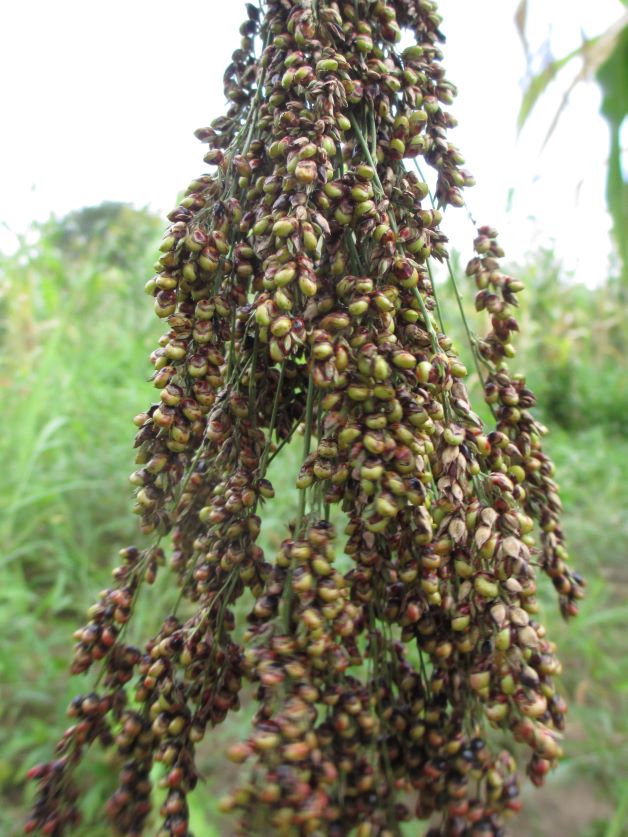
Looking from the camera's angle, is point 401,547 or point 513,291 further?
point 513,291

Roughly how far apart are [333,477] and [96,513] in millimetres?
2486

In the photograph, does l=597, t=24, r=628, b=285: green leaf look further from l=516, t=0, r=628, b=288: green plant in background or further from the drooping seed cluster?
the drooping seed cluster

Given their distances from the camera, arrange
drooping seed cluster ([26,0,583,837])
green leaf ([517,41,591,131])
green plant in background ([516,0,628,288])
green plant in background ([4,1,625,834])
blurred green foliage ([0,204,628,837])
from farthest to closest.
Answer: green plant in background ([4,1,625,834]) → blurred green foliage ([0,204,628,837]) → green leaf ([517,41,591,131]) → green plant in background ([516,0,628,288]) → drooping seed cluster ([26,0,583,837])

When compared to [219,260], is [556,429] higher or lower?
lower

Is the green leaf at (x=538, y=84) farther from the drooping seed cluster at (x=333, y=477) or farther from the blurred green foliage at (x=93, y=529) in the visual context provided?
the drooping seed cluster at (x=333, y=477)

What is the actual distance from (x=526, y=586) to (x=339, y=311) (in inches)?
17.0

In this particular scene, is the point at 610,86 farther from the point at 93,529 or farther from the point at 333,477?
the point at 93,529

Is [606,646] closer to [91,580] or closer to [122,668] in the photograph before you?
[91,580]

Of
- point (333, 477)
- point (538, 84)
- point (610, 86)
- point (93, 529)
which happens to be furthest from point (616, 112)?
point (93, 529)

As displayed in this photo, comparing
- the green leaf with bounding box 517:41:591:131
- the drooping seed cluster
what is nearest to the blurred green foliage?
the drooping seed cluster

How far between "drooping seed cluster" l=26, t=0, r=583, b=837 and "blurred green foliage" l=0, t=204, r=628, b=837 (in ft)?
2.06

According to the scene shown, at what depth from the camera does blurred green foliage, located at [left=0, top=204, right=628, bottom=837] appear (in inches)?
80.8

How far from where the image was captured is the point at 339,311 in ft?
2.69

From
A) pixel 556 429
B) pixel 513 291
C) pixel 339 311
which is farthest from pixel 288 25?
pixel 556 429
